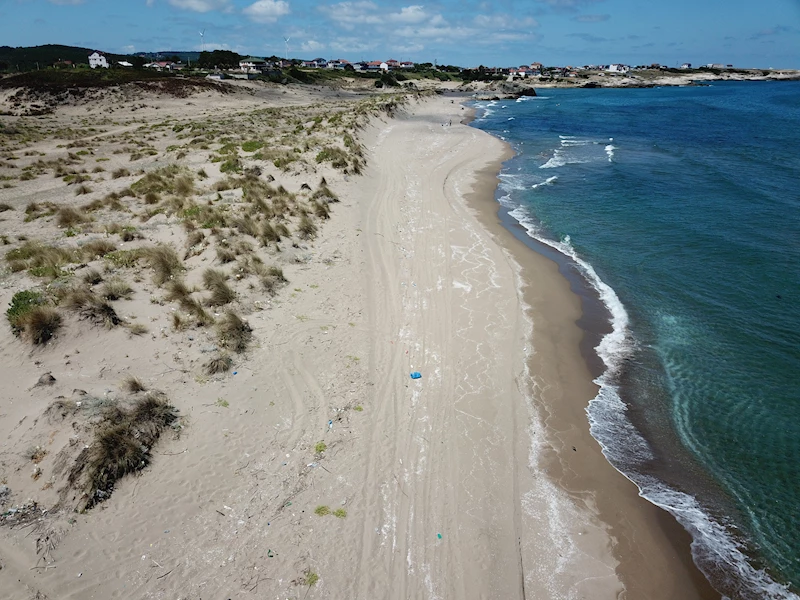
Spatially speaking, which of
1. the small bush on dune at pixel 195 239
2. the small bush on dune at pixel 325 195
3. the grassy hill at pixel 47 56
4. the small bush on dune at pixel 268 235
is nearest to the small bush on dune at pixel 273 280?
the small bush on dune at pixel 268 235

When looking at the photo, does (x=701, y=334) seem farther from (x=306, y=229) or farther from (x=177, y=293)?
(x=177, y=293)

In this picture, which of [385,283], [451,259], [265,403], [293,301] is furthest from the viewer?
[451,259]

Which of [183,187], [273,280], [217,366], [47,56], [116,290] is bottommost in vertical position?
[217,366]

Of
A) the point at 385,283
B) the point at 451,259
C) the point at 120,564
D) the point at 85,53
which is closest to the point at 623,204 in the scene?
the point at 451,259

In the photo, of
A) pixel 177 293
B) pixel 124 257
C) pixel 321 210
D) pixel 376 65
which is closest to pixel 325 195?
pixel 321 210

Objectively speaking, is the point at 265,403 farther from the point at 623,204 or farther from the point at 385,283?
the point at 623,204

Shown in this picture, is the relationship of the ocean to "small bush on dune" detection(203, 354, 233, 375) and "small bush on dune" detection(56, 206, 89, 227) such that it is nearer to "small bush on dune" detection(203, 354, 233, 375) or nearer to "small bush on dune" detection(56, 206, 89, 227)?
"small bush on dune" detection(203, 354, 233, 375)
